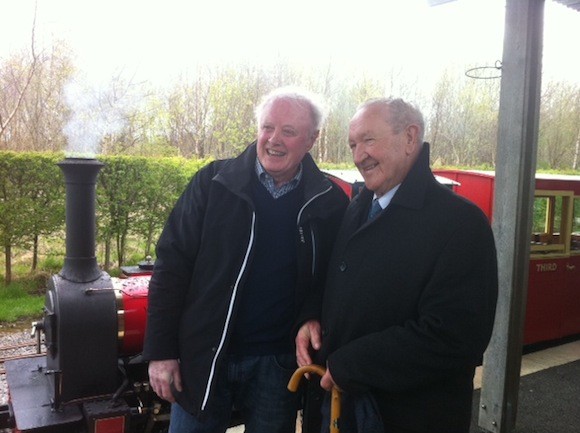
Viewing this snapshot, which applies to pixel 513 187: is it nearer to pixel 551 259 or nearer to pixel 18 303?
pixel 551 259

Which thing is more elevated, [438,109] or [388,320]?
[438,109]

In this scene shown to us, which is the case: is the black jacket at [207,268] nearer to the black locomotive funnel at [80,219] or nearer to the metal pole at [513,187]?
the black locomotive funnel at [80,219]

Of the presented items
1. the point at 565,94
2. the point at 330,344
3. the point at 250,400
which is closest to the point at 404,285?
the point at 330,344

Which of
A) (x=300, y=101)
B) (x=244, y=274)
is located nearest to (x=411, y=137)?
(x=300, y=101)

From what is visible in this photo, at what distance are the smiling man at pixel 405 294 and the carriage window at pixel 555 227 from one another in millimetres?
3984

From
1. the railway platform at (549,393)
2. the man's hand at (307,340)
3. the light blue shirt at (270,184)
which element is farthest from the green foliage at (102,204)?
the man's hand at (307,340)

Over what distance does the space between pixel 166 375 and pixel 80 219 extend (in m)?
1.59

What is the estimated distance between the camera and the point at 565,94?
1407 cm

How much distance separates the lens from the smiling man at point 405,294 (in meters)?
1.44

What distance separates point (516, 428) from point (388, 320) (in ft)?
8.74

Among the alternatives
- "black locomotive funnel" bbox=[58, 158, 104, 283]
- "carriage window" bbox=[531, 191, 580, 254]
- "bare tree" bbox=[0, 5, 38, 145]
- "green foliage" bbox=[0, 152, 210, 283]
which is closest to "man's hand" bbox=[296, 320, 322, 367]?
"black locomotive funnel" bbox=[58, 158, 104, 283]

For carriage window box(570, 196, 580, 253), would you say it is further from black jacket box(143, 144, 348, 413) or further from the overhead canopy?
black jacket box(143, 144, 348, 413)

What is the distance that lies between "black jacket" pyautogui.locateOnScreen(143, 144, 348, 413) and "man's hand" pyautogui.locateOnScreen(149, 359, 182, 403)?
0.07 ft

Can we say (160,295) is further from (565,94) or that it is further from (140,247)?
(565,94)
